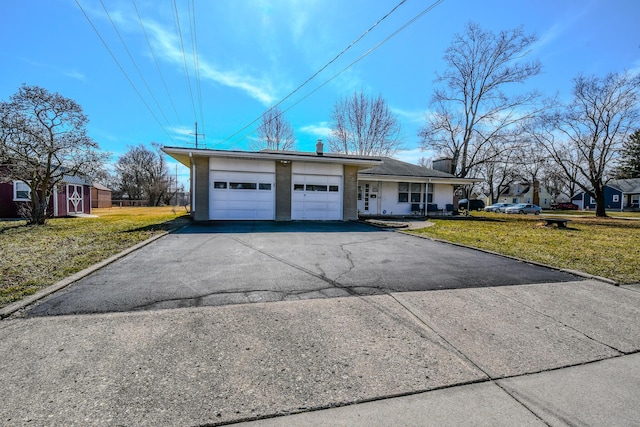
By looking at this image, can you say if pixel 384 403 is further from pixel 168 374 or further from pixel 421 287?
pixel 421 287

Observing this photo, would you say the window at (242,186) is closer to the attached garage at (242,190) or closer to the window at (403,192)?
the attached garage at (242,190)

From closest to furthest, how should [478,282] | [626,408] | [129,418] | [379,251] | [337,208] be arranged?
1. [129,418]
2. [626,408]
3. [478,282]
4. [379,251]
5. [337,208]

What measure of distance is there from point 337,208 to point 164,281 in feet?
37.0

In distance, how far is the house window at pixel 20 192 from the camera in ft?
56.0

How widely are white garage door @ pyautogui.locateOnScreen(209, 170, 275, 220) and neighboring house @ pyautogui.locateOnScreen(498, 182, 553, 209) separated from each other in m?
57.3

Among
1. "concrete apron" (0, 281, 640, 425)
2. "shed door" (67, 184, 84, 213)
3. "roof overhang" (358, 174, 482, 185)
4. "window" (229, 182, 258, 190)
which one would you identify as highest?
"roof overhang" (358, 174, 482, 185)

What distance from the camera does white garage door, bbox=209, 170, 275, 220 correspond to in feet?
45.0

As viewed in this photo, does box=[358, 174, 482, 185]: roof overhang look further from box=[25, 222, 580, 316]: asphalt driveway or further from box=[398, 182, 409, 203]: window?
box=[25, 222, 580, 316]: asphalt driveway

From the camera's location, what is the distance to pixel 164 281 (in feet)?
15.0

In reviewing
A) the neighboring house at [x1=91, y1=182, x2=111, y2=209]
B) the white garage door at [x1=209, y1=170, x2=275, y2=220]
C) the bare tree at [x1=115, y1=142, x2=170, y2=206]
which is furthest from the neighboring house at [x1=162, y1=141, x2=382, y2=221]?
the bare tree at [x1=115, y1=142, x2=170, y2=206]

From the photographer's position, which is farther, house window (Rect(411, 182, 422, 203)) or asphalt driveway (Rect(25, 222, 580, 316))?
house window (Rect(411, 182, 422, 203))

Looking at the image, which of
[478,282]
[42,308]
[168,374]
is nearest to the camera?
[168,374]

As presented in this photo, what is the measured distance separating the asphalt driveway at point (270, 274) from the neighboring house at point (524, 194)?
2337 inches

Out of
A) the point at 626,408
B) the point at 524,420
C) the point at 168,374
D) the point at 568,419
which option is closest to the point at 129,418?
the point at 168,374
